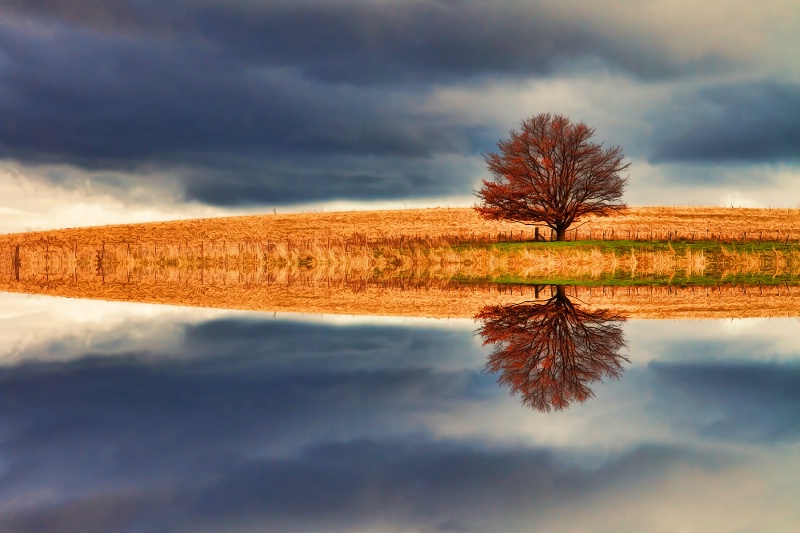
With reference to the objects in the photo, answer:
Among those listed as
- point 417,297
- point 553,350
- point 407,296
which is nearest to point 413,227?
point 407,296

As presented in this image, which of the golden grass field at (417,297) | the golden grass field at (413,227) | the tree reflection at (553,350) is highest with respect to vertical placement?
the golden grass field at (413,227)

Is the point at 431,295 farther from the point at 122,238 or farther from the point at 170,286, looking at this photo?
the point at 122,238

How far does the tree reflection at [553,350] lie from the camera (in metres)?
11.0

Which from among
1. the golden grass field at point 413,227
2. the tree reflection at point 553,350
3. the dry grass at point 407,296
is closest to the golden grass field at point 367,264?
the dry grass at point 407,296

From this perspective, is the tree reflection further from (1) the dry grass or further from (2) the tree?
(2) the tree

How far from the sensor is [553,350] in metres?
14.1

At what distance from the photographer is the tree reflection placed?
1099 cm

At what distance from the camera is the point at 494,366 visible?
510 inches

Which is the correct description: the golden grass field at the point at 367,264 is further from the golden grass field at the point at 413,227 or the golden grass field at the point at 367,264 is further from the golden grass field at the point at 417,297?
the golden grass field at the point at 413,227

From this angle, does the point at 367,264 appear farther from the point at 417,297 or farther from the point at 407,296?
the point at 417,297

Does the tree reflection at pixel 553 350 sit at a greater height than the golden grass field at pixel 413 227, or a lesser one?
lesser

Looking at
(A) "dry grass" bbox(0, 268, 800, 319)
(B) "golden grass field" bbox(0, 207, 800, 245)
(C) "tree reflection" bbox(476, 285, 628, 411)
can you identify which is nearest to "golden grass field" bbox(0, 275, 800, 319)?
(A) "dry grass" bbox(0, 268, 800, 319)

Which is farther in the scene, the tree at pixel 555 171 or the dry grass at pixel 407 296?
the tree at pixel 555 171

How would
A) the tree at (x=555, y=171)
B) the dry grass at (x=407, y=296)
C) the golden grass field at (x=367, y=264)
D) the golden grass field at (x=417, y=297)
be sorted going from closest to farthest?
the golden grass field at (x=417, y=297) < the dry grass at (x=407, y=296) < the golden grass field at (x=367, y=264) < the tree at (x=555, y=171)
